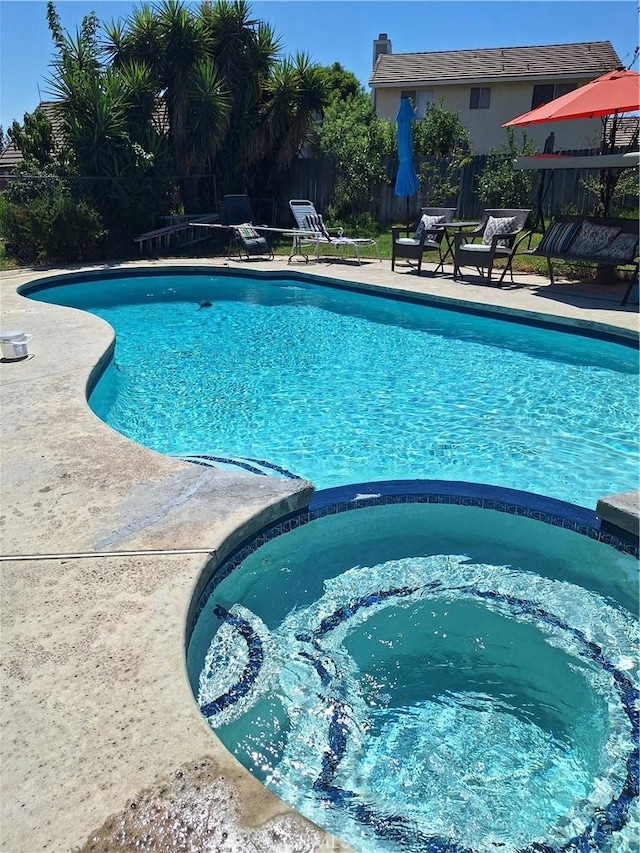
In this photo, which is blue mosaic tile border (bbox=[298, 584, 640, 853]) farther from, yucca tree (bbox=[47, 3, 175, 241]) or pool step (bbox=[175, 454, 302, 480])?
yucca tree (bbox=[47, 3, 175, 241])

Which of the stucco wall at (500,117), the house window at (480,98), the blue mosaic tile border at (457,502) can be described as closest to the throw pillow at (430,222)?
the blue mosaic tile border at (457,502)

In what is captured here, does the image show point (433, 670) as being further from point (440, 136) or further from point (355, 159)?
point (440, 136)

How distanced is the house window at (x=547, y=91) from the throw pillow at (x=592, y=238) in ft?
53.9

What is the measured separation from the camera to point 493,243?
8.71 metres

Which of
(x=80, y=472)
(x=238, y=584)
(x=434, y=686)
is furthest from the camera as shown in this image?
(x=80, y=472)

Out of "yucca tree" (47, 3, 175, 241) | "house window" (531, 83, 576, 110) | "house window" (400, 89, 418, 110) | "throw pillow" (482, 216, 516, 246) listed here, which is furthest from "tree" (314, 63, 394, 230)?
"house window" (531, 83, 576, 110)

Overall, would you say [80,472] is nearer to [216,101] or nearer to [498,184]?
[216,101]

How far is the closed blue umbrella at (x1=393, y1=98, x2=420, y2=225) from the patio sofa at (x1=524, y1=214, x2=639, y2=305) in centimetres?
546

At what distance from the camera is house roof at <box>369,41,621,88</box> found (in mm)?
21555

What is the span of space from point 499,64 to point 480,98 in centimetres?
123

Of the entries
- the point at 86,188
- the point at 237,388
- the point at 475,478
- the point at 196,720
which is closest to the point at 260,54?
the point at 86,188

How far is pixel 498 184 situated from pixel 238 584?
513 inches

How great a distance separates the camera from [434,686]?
100 inches

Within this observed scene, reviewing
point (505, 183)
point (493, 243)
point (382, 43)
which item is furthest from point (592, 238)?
point (382, 43)
